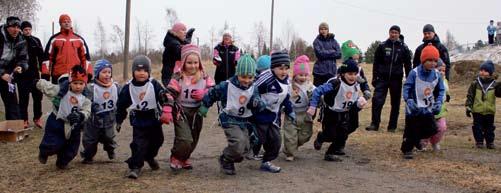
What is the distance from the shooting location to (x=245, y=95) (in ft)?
22.0

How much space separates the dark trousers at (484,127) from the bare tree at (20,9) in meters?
41.6

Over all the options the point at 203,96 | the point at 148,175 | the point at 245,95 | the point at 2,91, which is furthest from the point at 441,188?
the point at 2,91

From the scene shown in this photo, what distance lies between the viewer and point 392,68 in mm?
11039

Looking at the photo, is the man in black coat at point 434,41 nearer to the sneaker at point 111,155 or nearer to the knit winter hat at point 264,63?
the knit winter hat at point 264,63

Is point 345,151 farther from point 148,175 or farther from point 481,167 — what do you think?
point 148,175

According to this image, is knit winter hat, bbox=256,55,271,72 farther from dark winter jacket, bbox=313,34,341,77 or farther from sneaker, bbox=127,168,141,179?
dark winter jacket, bbox=313,34,341,77

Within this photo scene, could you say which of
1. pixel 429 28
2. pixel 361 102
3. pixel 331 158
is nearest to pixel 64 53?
pixel 331 158

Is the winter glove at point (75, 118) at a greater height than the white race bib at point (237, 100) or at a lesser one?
lesser

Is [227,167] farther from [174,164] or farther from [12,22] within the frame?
[12,22]

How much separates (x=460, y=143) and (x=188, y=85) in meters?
5.46

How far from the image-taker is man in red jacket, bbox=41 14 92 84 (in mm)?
9586

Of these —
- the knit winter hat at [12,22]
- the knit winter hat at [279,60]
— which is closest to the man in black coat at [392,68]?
the knit winter hat at [279,60]

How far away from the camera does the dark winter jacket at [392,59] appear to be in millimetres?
10977

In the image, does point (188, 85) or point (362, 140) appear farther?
point (362, 140)
